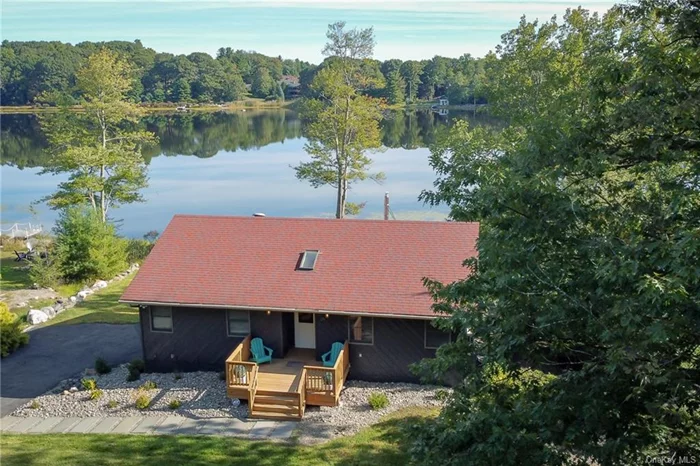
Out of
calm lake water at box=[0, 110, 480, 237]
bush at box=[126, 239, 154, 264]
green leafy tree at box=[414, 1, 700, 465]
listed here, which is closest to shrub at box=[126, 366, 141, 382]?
green leafy tree at box=[414, 1, 700, 465]

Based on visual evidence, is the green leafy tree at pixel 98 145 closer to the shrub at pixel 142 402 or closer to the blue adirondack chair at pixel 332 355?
the shrub at pixel 142 402

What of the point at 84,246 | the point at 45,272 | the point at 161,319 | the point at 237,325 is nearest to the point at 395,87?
the point at 84,246

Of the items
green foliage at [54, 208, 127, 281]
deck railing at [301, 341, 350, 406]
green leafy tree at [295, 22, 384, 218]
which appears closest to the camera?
deck railing at [301, 341, 350, 406]

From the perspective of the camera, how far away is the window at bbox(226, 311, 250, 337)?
16.6 m

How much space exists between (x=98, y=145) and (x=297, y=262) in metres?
19.1

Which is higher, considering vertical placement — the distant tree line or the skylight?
the distant tree line

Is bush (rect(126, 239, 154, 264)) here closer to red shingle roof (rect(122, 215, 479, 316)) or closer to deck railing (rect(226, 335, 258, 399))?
red shingle roof (rect(122, 215, 479, 316))

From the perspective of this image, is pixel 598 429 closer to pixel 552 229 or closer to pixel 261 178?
pixel 552 229

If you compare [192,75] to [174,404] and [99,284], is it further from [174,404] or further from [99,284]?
[174,404]

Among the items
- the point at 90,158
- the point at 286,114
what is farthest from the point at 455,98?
the point at 90,158

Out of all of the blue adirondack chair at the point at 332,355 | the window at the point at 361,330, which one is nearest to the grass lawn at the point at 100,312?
the blue adirondack chair at the point at 332,355

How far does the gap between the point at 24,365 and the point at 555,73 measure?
1902 cm

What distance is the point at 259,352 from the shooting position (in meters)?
16.3

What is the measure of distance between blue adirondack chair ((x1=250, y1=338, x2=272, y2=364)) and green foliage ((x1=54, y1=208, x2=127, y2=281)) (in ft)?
44.0
